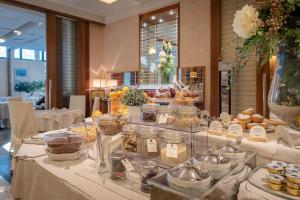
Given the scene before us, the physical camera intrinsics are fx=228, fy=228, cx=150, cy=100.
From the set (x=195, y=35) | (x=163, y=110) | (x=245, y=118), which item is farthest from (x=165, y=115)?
(x=195, y=35)

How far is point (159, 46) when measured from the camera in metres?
5.07

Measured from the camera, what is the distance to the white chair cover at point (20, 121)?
3568 mm

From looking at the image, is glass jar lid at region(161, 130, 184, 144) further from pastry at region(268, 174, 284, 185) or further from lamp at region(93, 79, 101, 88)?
lamp at region(93, 79, 101, 88)

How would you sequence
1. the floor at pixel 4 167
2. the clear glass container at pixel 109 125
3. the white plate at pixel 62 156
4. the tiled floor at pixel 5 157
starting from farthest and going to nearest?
1. the tiled floor at pixel 5 157
2. the floor at pixel 4 167
3. the clear glass container at pixel 109 125
4. the white plate at pixel 62 156

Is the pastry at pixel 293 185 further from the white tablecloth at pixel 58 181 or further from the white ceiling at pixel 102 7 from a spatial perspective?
the white ceiling at pixel 102 7

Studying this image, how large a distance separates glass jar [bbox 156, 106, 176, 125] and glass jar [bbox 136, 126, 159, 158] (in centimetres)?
11

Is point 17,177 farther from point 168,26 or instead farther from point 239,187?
point 168,26

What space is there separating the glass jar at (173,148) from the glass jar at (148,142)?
5 cm

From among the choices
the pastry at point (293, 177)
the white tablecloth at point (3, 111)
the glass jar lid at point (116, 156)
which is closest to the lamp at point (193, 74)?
the glass jar lid at point (116, 156)

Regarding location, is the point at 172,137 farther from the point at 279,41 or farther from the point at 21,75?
the point at 21,75

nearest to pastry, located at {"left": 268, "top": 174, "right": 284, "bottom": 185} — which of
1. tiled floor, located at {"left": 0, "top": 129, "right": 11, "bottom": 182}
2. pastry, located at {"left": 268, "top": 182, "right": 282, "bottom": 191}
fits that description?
pastry, located at {"left": 268, "top": 182, "right": 282, "bottom": 191}

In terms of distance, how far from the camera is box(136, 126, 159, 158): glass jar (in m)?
1.33

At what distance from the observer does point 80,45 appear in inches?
229

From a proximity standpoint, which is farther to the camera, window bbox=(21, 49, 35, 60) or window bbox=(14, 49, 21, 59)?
window bbox=(21, 49, 35, 60)
